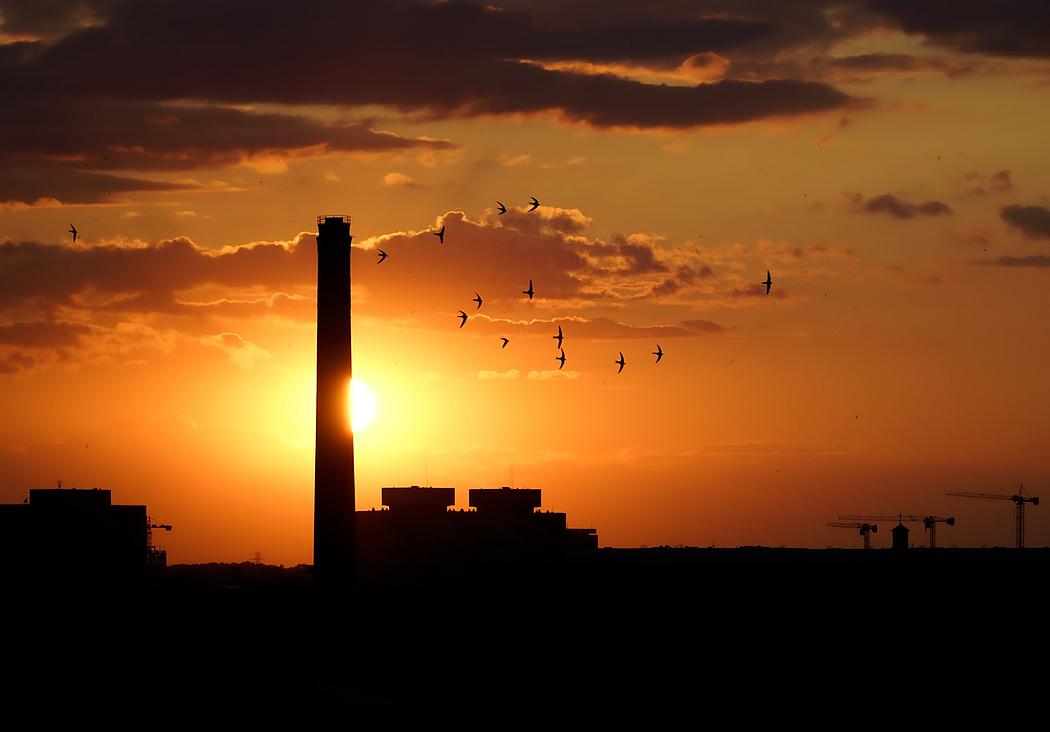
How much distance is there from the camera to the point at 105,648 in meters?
123

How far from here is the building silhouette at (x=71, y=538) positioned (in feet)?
610

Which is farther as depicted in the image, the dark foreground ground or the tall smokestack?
the tall smokestack

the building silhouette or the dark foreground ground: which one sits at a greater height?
the building silhouette

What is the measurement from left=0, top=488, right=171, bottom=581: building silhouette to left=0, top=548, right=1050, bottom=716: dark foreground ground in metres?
3.59

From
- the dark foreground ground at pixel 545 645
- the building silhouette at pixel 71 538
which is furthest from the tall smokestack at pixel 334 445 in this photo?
the building silhouette at pixel 71 538

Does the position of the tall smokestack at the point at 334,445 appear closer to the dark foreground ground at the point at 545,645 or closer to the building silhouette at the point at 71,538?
the dark foreground ground at the point at 545,645

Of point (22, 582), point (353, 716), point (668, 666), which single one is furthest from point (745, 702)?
point (22, 582)

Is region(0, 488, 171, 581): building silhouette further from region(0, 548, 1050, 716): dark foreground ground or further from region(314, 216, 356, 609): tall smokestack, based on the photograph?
region(314, 216, 356, 609): tall smokestack

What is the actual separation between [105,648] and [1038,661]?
2963 inches

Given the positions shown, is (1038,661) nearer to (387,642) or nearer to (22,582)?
(387,642)

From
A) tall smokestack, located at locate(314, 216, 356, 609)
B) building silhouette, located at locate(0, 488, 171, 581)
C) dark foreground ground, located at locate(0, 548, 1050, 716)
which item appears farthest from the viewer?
building silhouette, located at locate(0, 488, 171, 581)

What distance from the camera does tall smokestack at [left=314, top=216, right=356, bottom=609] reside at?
Result: 426 ft

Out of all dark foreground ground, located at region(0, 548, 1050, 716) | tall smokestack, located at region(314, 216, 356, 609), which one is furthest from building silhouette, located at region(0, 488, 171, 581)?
tall smokestack, located at region(314, 216, 356, 609)

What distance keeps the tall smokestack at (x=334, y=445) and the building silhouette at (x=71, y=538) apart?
212 feet
